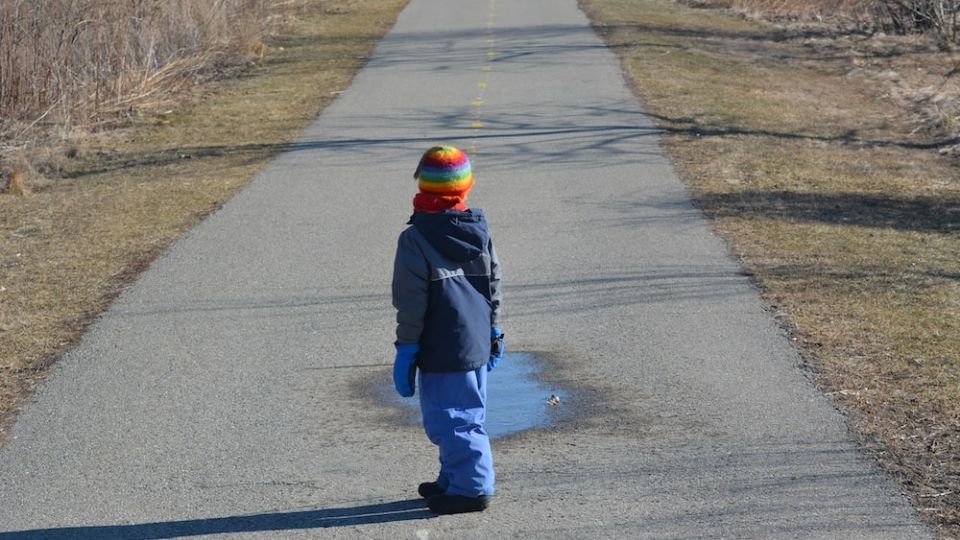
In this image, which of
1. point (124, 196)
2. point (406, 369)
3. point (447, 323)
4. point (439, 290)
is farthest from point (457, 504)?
point (124, 196)

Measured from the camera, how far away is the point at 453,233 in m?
5.10

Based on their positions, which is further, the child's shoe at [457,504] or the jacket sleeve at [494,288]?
the jacket sleeve at [494,288]

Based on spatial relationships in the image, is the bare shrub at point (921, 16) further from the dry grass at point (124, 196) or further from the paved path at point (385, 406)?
the paved path at point (385, 406)

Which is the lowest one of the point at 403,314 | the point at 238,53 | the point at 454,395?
the point at 238,53

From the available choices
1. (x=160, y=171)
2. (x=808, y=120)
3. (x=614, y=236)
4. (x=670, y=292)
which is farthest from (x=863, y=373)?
(x=808, y=120)

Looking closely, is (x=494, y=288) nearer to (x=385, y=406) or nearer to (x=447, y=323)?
(x=447, y=323)

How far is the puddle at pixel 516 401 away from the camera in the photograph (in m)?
6.26

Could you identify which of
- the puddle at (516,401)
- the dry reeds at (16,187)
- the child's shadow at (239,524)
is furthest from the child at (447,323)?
the dry reeds at (16,187)

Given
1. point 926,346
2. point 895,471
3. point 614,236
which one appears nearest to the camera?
point 895,471

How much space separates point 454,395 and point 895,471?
6.26ft

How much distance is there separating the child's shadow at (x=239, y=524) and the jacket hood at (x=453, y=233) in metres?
1.05

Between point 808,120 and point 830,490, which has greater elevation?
point 830,490

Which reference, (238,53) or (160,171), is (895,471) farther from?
(238,53)

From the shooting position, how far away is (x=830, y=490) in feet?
17.6
